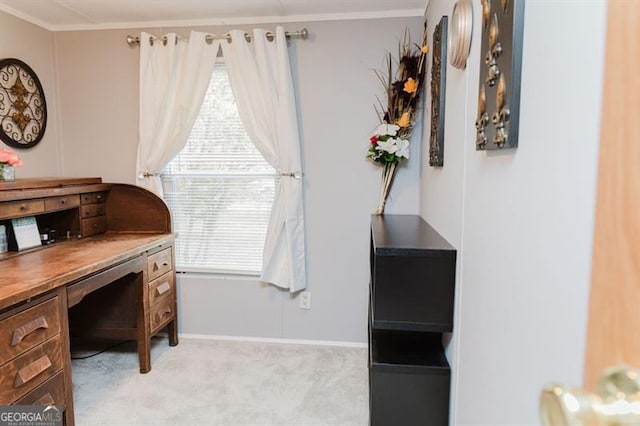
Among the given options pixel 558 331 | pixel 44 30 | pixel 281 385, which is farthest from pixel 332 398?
pixel 44 30

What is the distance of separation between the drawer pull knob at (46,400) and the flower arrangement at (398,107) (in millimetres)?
2035

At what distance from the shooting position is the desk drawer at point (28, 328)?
4.69 ft

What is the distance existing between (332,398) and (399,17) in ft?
8.06

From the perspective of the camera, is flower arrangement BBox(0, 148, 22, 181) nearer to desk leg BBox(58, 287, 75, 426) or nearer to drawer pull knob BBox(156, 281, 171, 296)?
desk leg BBox(58, 287, 75, 426)

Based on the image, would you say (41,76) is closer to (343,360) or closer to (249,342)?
(249,342)

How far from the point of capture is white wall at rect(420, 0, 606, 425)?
0.59 meters

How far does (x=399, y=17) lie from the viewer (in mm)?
2609

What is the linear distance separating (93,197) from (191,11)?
1.43m

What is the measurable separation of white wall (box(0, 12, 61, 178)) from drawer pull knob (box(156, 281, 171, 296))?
1.25 m

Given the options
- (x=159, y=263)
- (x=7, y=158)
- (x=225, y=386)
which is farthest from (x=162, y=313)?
(x=7, y=158)

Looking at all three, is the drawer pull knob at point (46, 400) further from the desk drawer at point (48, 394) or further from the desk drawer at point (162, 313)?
the desk drawer at point (162, 313)

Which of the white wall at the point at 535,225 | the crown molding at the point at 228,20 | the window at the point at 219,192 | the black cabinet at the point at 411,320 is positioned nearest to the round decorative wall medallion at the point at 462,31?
the white wall at the point at 535,225

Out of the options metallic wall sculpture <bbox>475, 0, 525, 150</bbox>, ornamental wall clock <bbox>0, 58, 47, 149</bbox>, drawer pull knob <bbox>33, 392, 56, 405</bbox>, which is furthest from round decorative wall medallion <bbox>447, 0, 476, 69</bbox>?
ornamental wall clock <bbox>0, 58, 47, 149</bbox>

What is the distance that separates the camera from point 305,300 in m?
2.90
